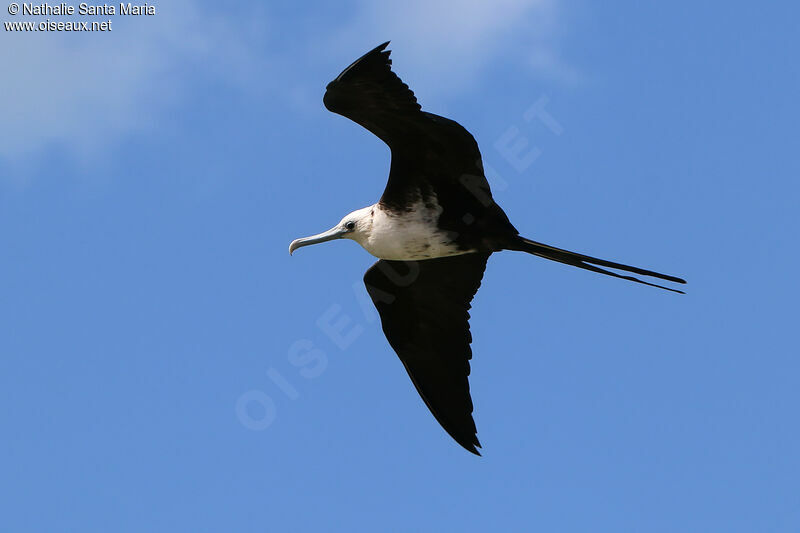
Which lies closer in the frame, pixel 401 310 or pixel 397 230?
pixel 397 230

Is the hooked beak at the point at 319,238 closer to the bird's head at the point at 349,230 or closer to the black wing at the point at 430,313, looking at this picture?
the bird's head at the point at 349,230

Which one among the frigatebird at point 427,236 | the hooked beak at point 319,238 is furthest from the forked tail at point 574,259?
the hooked beak at point 319,238

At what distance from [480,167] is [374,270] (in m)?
1.09

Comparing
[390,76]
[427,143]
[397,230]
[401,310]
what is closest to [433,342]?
[401,310]

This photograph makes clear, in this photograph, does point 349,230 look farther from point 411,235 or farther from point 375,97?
point 375,97

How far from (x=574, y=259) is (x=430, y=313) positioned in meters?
1.37

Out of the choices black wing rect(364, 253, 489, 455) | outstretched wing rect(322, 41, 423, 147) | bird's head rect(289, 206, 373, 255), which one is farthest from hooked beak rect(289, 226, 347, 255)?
outstretched wing rect(322, 41, 423, 147)

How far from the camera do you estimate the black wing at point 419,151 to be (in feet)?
18.6

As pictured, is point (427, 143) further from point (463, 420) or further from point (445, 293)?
point (463, 420)

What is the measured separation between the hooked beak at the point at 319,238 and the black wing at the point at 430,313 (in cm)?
36

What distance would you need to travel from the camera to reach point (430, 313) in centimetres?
684

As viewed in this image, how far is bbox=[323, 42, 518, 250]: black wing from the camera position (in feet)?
18.6

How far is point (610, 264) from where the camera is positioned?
218 inches

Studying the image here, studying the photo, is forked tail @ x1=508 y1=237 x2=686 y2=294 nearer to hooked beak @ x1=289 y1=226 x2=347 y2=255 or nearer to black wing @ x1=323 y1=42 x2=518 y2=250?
black wing @ x1=323 y1=42 x2=518 y2=250
